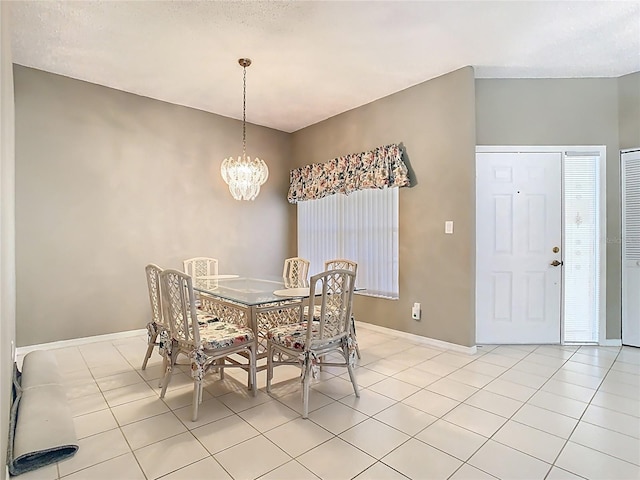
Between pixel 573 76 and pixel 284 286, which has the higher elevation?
pixel 573 76

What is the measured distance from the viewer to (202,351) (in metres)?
2.30

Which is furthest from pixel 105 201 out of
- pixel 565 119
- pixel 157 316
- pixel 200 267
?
pixel 565 119

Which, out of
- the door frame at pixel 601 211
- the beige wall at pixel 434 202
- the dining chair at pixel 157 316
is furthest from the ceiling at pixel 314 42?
the dining chair at pixel 157 316

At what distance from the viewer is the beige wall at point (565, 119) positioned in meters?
3.69

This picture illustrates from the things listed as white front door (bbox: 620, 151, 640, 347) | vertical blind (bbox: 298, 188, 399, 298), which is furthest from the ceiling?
vertical blind (bbox: 298, 188, 399, 298)

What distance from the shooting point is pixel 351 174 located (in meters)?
4.48

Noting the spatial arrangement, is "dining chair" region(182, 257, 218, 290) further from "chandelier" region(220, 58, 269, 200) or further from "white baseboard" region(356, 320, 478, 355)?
"white baseboard" region(356, 320, 478, 355)

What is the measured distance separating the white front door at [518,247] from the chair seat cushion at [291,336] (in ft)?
7.02

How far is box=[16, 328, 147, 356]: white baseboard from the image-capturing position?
3408mm

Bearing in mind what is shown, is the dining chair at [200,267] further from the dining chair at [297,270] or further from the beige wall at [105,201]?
the dining chair at [297,270]

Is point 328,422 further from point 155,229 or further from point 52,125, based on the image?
point 52,125

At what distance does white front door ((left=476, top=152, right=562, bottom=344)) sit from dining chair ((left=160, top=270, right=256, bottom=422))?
2.55 m

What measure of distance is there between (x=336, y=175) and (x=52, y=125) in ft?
10.3

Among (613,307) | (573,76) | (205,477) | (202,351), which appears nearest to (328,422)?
(205,477)
